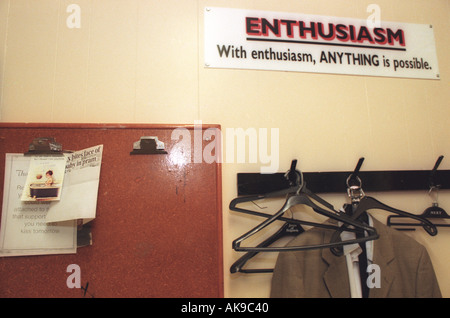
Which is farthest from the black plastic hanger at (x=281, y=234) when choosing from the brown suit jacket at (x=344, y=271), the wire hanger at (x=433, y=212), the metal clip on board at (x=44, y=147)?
the metal clip on board at (x=44, y=147)

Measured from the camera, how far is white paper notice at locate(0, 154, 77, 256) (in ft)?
3.20

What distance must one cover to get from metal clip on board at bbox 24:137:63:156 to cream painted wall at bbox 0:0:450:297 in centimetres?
10

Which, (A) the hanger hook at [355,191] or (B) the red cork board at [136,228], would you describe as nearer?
(B) the red cork board at [136,228]

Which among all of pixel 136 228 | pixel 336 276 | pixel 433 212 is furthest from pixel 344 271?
pixel 136 228

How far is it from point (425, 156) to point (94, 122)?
5.08 ft

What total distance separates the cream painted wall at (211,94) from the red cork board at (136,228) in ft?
0.22

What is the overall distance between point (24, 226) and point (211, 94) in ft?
3.02

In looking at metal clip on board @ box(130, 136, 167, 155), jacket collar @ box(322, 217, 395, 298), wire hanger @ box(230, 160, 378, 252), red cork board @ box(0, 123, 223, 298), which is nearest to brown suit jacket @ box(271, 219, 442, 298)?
jacket collar @ box(322, 217, 395, 298)

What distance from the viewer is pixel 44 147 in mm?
1022

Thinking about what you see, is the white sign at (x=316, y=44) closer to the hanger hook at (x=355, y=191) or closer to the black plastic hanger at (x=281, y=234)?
the hanger hook at (x=355, y=191)

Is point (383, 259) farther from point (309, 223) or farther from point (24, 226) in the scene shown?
point (24, 226)

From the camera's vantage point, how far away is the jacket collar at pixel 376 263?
947 millimetres
